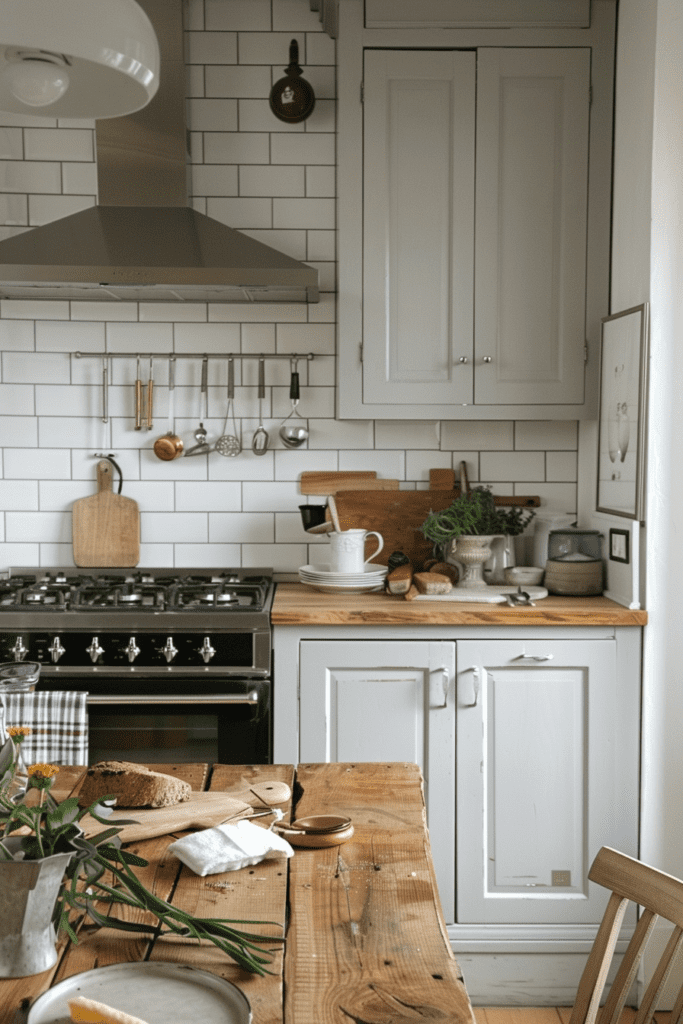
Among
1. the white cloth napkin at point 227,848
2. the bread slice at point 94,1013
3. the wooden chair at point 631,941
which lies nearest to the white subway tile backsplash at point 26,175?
the white cloth napkin at point 227,848

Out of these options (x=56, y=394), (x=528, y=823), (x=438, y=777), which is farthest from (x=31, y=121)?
(x=528, y=823)

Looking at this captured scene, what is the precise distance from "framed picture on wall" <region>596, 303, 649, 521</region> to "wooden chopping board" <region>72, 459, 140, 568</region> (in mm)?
1625

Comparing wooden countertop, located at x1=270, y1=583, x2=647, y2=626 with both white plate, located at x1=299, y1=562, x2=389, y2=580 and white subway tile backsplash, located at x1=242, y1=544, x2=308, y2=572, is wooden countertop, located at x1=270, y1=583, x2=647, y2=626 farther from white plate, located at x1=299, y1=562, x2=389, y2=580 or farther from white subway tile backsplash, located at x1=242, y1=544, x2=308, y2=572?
white subway tile backsplash, located at x1=242, y1=544, x2=308, y2=572

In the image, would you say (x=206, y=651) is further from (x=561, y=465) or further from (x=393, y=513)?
(x=561, y=465)

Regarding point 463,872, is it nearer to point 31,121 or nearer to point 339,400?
point 339,400

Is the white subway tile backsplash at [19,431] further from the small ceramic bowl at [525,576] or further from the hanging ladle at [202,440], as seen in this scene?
the small ceramic bowl at [525,576]

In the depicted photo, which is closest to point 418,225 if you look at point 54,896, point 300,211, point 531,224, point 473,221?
point 473,221

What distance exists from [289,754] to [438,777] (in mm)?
447

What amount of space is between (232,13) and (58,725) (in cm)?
246

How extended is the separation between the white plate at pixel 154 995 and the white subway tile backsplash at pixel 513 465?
258 centimetres

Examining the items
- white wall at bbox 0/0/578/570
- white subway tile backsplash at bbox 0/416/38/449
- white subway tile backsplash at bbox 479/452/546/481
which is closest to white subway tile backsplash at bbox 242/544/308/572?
white wall at bbox 0/0/578/570

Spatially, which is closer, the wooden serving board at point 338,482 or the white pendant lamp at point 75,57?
the white pendant lamp at point 75,57

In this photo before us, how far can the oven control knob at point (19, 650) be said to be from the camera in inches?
111

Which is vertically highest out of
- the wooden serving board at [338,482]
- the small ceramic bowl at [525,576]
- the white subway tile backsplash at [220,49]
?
the white subway tile backsplash at [220,49]
